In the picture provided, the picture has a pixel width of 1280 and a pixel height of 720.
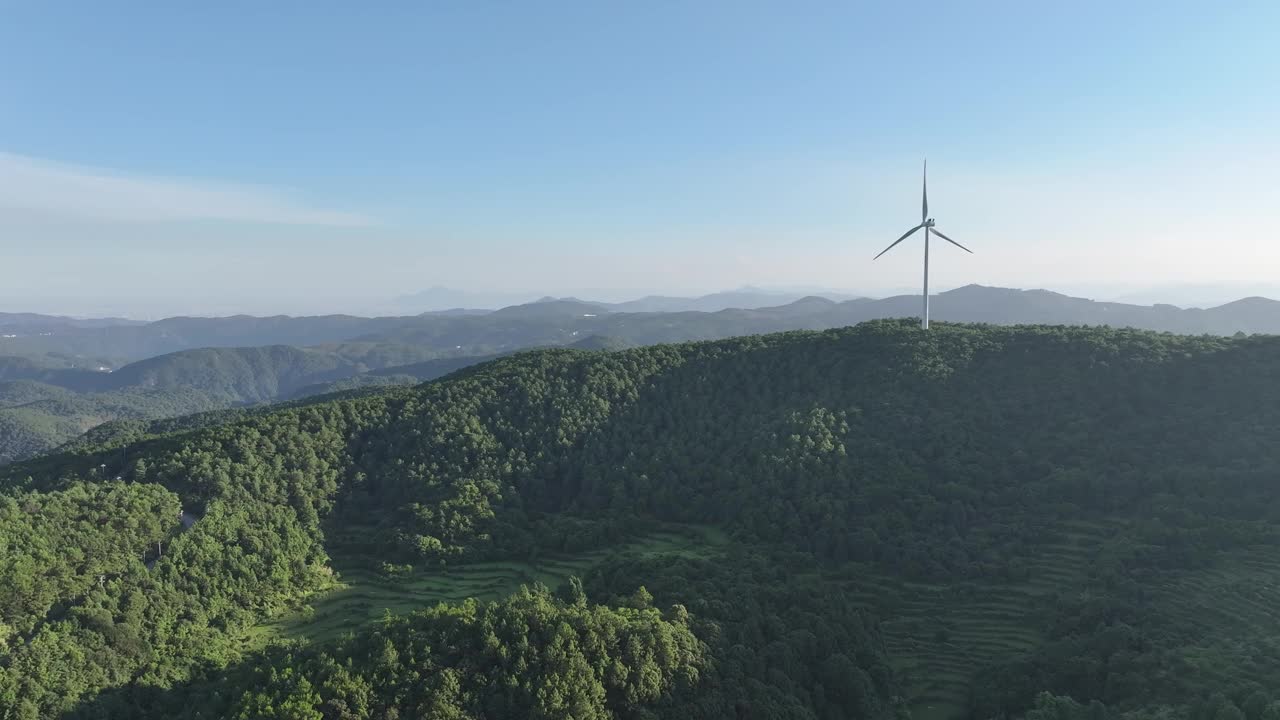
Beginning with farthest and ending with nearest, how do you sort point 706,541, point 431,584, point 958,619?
point 706,541 < point 431,584 < point 958,619

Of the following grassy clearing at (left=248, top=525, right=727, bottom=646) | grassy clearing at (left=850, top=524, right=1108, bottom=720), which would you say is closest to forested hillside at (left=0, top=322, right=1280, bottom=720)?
grassy clearing at (left=850, top=524, right=1108, bottom=720)

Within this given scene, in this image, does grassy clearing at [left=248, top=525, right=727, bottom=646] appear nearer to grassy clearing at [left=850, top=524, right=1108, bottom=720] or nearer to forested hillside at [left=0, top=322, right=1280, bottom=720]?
forested hillside at [left=0, top=322, right=1280, bottom=720]

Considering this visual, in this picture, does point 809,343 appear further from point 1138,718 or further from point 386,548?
point 1138,718

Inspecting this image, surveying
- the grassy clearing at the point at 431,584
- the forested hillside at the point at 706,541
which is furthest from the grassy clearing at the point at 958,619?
the grassy clearing at the point at 431,584

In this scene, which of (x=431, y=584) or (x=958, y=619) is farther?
(x=431, y=584)

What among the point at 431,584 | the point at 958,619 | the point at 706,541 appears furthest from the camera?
the point at 706,541

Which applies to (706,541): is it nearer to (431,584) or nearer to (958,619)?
(958,619)

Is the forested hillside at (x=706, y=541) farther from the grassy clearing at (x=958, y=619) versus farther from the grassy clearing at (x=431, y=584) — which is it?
the grassy clearing at (x=431, y=584)

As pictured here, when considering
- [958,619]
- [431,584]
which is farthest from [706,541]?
[431,584]
